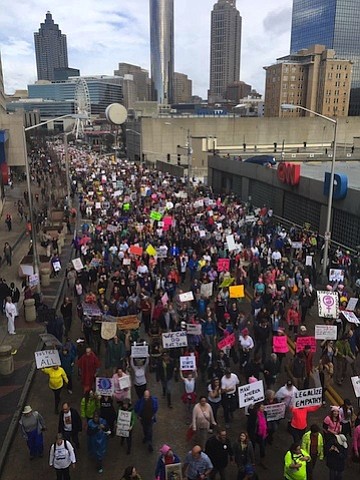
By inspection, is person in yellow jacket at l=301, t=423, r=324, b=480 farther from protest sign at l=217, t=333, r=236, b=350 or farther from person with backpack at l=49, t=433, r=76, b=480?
person with backpack at l=49, t=433, r=76, b=480

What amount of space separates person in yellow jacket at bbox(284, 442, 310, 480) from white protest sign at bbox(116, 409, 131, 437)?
3089 mm

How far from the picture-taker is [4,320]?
1586cm

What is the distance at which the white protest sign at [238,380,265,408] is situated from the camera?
29.5ft

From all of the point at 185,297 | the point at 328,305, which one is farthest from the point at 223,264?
the point at 328,305

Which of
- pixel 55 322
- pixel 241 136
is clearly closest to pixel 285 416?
pixel 55 322

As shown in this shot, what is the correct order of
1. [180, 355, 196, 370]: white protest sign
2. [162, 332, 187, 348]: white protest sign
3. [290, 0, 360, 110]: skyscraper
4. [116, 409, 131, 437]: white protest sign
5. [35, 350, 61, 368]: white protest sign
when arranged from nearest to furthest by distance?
[116, 409, 131, 437]: white protest sign
[35, 350, 61, 368]: white protest sign
[180, 355, 196, 370]: white protest sign
[162, 332, 187, 348]: white protest sign
[290, 0, 360, 110]: skyscraper

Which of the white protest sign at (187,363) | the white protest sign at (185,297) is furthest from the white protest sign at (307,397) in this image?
the white protest sign at (185,297)

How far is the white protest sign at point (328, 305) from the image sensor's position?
43.3ft

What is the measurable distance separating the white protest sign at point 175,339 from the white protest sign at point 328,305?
430 cm

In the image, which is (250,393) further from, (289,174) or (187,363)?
(289,174)

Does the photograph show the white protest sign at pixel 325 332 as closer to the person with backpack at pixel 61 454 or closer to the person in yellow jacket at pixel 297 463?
the person in yellow jacket at pixel 297 463

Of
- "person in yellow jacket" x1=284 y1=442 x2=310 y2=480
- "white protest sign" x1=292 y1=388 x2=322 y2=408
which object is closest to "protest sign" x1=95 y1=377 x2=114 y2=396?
"white protest sign" x1=292 y1=388 x2=322 y2=408

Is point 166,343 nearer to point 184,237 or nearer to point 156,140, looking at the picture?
point 184,237

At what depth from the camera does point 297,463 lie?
7215mm
